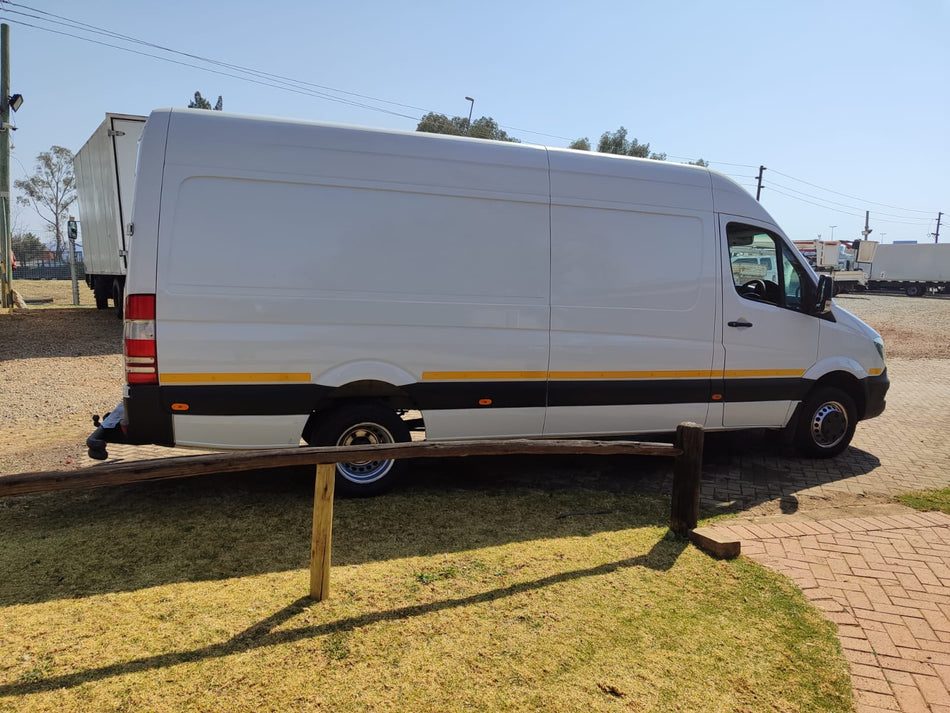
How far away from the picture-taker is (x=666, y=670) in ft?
9.69

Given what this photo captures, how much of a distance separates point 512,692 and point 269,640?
117 centimetres

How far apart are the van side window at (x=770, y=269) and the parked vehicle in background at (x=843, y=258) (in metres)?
37.3

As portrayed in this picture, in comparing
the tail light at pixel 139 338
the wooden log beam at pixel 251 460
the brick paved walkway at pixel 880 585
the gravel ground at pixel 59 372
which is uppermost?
the tail light at pixel 139 338

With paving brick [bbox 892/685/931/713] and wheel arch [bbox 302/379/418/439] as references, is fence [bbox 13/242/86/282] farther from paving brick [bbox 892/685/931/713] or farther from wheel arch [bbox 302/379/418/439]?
paving brick [bbox 892/685/931/713]

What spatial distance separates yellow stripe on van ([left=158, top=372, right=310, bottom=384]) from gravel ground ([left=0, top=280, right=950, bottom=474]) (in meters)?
2.10

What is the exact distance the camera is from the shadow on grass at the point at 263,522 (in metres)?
3.71

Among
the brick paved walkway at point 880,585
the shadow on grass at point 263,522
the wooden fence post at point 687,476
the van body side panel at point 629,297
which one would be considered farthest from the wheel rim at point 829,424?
the wooden fence post at point 687,476

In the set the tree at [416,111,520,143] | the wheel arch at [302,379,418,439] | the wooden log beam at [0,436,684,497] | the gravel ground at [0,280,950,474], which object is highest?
the tree at [416,111,520,143]

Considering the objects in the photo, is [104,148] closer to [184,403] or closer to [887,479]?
[184,403]

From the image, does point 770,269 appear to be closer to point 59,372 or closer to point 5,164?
point 59,372

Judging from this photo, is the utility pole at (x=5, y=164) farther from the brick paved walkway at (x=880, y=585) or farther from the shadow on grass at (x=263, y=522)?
the brick paved walkway at (x=880, y=585)

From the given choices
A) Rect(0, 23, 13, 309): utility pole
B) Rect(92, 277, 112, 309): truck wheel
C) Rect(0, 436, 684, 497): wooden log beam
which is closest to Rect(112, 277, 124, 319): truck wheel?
Rect(92, 277, 112, 309): truck wheel

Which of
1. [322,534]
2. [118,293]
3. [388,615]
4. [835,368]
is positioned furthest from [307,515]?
[118,293]

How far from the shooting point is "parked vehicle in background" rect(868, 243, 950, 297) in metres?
39.0
